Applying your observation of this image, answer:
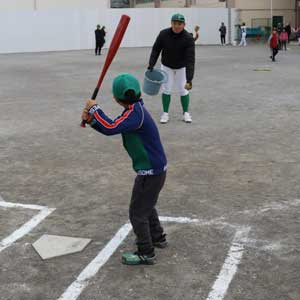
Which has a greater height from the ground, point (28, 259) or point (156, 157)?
point (156, 157)

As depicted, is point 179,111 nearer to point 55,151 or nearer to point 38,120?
point 38,120

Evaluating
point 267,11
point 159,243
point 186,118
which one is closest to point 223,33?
point 267,11

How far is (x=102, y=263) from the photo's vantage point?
3.98 meters

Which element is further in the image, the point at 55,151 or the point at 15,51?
the point at 15,51

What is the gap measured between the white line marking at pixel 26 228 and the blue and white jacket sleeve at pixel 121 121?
4.45 ft

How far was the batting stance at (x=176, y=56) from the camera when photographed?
848 centimetres

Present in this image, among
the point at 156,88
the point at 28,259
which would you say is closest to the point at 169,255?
the point at 28,259

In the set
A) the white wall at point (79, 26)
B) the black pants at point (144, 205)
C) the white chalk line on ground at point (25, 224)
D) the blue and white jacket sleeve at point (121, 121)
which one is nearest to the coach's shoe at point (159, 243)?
the black pants at point (144, 205)

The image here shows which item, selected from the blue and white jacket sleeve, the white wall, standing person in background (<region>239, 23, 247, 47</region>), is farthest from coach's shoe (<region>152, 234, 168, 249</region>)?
standing person in background (<region>239, 23, 247, 47</region>)

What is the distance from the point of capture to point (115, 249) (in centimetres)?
421

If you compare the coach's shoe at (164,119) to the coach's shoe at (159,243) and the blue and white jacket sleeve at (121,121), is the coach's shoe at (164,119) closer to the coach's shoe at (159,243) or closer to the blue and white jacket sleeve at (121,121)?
the coach's shoe at (159,243)

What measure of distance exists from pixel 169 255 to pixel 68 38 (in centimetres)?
3543

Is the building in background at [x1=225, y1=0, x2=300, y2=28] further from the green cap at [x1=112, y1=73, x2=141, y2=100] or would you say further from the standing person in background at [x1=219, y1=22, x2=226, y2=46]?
the green cap at [x1=112, y1=73, x2=141, y2=100]

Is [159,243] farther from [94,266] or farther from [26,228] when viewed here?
[26,228]
